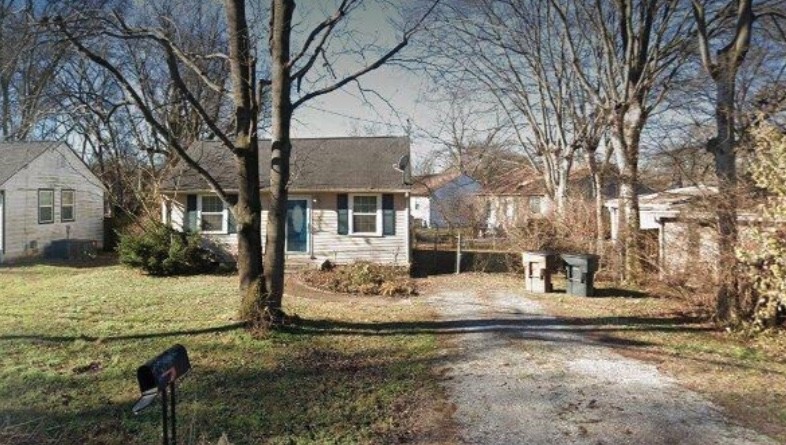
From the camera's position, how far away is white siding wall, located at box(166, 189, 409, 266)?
15734 millimetres

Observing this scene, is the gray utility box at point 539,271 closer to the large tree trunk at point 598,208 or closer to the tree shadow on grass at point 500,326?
the large tree trunk at point 598,208

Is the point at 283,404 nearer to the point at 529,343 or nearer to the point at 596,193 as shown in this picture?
the point at 529,343

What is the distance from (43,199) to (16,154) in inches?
74.3

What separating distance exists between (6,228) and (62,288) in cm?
723

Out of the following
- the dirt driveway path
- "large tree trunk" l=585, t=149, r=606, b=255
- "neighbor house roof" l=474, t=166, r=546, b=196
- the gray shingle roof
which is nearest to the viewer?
the dirt driveway path

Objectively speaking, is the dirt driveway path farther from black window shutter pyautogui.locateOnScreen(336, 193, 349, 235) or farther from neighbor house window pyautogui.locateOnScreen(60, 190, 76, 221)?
neighbor house window pyautogui.locateOnScreen(60, 190, 76, 221)

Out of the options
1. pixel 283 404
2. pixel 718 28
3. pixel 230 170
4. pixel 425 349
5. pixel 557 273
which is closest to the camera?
pixel 283 404

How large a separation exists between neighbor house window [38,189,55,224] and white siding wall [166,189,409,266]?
6.73 metres

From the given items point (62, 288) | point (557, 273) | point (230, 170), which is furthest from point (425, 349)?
point (230, 170)

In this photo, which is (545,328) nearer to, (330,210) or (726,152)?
(726,152)

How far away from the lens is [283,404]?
199 inches

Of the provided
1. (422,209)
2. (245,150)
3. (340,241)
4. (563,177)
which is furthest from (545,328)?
(422,209)

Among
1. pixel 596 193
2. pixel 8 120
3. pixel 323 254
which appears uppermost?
pixel 8 120

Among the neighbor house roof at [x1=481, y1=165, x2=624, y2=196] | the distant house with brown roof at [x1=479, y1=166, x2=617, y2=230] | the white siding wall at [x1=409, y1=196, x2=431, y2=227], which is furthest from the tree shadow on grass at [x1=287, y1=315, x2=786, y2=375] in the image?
the white siding wall at [x1=409, y1=196, x2=431, y2=227]
